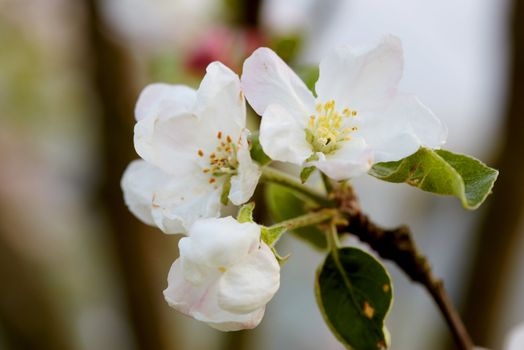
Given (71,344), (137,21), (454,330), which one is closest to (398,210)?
(137,21)

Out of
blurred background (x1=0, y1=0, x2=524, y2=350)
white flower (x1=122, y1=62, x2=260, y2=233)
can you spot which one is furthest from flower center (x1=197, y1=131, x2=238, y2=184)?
blurred background (x1=0, y1=0, x2=524, y2=350)

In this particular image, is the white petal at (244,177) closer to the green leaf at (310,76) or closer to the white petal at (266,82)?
the white petal at (266,82)

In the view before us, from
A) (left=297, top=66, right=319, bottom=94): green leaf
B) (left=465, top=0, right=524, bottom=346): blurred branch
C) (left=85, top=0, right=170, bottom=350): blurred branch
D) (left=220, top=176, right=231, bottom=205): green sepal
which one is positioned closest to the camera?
(left=220, top=176, right=231, bottom=205): green sepal

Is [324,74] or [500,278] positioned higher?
[324,74]

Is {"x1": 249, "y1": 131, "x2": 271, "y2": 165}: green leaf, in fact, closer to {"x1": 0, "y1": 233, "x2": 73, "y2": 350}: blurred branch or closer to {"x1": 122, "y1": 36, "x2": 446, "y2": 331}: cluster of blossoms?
{"x1": 122, "y1": 36, "x2": 446, "y2": 331}: cluster of blossoms

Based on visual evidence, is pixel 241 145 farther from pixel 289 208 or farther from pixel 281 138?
pixel 289 208

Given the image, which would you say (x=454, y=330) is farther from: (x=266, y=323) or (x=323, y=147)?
(x=266, y=323)

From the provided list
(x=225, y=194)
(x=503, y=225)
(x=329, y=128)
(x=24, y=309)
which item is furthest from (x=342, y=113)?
(x=24, y=309)
